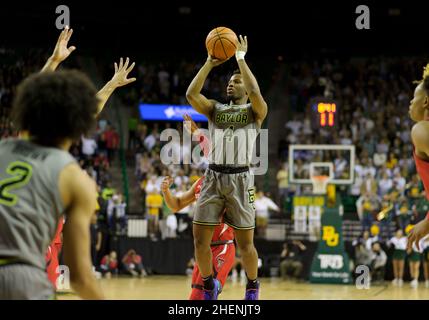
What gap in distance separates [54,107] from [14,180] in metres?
0.39

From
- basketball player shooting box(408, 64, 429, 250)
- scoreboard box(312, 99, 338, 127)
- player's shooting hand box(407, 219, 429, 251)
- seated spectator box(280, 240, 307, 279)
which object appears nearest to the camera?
basketball player shooting box(408, 64, 429, 250)

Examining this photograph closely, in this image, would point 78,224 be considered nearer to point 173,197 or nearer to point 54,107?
point 54,107

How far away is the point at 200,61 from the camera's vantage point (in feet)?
84.7

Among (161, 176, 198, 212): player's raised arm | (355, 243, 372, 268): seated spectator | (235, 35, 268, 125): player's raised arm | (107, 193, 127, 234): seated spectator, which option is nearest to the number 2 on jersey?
(235, 35, 268, 125): player's raised arm

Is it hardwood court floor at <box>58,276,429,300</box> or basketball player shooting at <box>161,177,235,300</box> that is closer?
basketball player shooting at <box>161,177,235,300</box>

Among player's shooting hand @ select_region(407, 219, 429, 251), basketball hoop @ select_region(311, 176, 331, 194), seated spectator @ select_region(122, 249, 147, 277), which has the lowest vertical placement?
seated spectator @ select_region(122, 249, 147, 277)

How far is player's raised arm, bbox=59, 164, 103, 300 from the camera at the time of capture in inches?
132

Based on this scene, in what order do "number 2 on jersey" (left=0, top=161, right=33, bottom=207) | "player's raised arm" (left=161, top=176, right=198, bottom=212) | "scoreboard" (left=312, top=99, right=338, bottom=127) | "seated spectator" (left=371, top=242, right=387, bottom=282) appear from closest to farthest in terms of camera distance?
1. "number 2 on jersey" (left=0, top=161, right=33, bottom=207)
2. "player's raised arm" (left=161, top=176, right=198, bottom=212)
3. "scoreboard" (left=312, top=99, right=338, bottom=127)
4. "seated spectator" (left=371, top=242, right=387, bottom=282)

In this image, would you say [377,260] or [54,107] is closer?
[54,107]

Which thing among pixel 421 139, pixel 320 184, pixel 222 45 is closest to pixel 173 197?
pixel 222 45

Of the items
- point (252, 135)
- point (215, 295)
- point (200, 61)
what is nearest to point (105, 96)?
point (252, 135)

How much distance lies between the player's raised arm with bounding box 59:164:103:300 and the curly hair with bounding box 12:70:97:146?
7.9 inches

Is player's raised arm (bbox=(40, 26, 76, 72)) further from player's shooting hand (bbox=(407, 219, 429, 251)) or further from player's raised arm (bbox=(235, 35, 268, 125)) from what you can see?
player's shooting hand (bbox=(407, 219, 429, 251))

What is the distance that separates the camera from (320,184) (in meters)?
17.3
